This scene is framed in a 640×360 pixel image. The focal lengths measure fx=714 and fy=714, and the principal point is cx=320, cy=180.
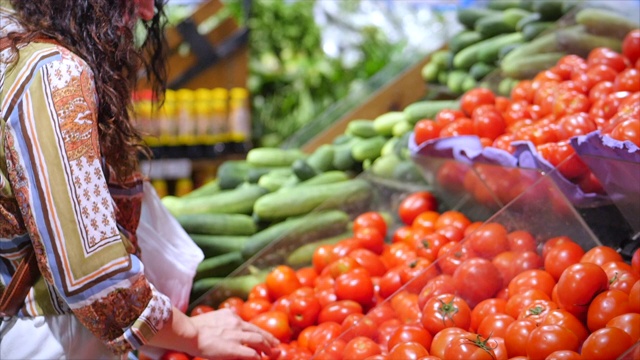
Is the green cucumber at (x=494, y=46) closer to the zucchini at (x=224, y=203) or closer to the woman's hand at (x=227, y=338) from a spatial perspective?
the zucchini at (x=224, y=203)

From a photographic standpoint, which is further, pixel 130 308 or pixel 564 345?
pixel 130 308

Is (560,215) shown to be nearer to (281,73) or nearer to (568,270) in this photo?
(568,270)

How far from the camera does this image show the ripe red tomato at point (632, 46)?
8.22 feet

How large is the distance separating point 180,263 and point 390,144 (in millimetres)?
1208

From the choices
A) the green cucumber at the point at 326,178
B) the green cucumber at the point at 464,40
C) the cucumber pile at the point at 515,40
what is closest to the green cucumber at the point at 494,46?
the cucumber pile at the point at 515,40

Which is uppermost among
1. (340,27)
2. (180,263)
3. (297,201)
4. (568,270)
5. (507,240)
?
(568,270)

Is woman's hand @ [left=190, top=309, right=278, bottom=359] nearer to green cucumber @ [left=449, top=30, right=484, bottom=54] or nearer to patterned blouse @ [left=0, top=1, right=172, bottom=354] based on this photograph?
patterned blouse @ [left=0, top=1, right=172, bottom=354]

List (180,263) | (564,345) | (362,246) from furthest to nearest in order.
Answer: (362,246), (180,263), (564,345)

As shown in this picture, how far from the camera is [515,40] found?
10.9 ft

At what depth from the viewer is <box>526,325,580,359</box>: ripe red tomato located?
134 centimetres

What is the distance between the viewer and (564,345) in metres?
1.33

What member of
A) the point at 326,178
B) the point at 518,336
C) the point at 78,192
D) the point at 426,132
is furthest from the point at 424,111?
the point at 78,192

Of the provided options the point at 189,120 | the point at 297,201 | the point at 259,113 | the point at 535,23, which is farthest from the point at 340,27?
the point at 297,201

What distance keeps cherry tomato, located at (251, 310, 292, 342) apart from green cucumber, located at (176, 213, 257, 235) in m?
0.82
